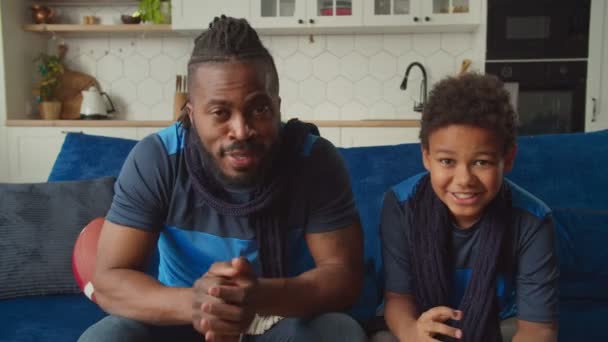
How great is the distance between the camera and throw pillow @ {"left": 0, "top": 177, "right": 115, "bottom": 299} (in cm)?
155

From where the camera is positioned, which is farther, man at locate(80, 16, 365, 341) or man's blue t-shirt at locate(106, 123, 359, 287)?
man's blue t-shirt at locate(106, 123, 359, 287)

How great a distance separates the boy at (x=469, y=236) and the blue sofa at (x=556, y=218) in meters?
0.15

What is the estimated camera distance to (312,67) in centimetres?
383

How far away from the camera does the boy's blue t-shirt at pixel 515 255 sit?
1.11 metres

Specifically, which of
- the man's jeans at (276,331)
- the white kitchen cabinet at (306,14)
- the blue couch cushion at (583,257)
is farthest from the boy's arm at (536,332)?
the white kitchen cabinet at (306,14)

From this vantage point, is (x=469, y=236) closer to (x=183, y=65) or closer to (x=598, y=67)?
(x=598, y=67)

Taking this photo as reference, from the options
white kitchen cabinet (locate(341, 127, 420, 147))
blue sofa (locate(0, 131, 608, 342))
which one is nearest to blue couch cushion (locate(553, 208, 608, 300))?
blue sofa (locate(0, 131, 608, 342))

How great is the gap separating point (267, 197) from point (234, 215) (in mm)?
82

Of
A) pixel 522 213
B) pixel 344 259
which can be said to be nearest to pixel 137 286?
pixel 344 259

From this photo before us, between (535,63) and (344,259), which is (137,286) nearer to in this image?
(344,259)

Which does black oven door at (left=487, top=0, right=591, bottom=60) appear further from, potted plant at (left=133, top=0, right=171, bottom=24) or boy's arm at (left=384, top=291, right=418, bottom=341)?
boy's arm at (left=384, top=291, right=418, bottom=341)

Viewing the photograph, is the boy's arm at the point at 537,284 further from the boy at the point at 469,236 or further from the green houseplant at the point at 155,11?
the green houseplant at the point at 155,11

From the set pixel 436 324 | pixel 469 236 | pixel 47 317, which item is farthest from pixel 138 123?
pixel 436 324

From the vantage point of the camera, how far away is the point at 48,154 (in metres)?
3.45
